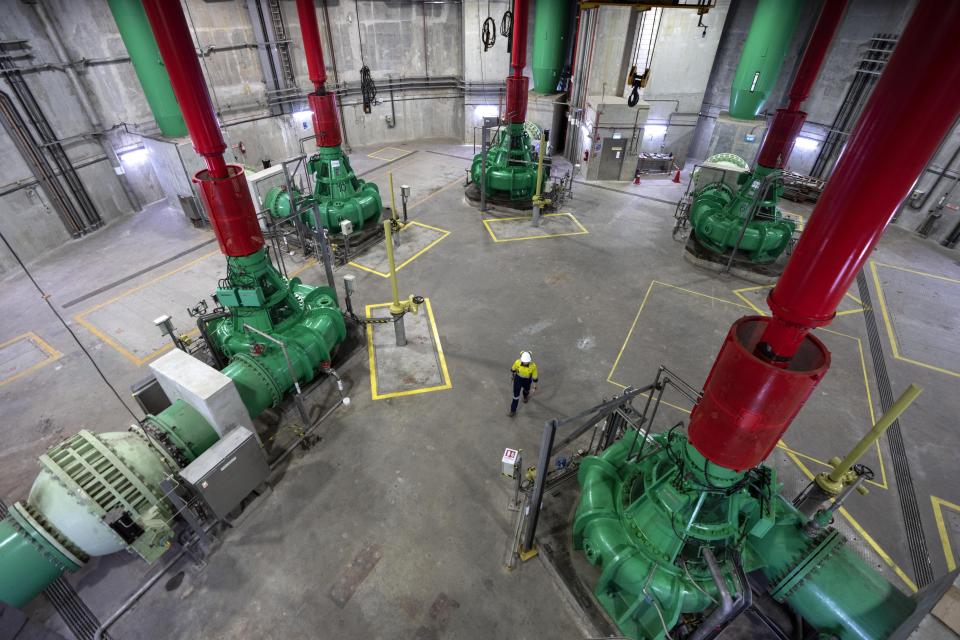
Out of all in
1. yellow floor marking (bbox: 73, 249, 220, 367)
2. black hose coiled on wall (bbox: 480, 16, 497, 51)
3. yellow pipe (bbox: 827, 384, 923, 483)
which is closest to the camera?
yellow pipe (bbox: 827, 384, 923, 483)

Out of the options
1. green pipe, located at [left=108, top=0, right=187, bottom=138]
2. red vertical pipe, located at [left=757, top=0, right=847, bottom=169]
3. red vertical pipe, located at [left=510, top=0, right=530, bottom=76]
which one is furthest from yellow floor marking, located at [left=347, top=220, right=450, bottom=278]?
red vertical pipe, located at [left=757, top=0, right=847, bottom=169]

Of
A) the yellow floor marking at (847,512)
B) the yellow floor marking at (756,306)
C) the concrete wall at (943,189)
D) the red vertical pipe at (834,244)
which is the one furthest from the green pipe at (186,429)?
the concrete wall at (943,189)

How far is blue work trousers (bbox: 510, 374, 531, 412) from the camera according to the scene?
26.7ft

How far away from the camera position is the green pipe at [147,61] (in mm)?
13312

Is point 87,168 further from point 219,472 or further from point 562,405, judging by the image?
point 562,405

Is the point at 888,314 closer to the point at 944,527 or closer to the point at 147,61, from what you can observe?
the point at 944,527

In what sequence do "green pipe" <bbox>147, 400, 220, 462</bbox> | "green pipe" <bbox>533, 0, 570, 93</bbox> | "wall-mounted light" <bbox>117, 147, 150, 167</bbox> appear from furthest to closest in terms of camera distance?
"green pipe" <bbox>533, 0, 570, 93</bbox>, "wall-mounted light" <bbox>117, 147, 150, 167</bbox>, "green pipe" <bbox>147, 400, 220, 462</bbox>

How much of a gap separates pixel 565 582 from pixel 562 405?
3.43 meters

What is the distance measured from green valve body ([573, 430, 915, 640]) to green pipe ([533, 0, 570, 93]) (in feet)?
66.8

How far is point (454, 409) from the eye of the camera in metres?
8.71

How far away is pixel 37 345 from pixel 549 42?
21403mm

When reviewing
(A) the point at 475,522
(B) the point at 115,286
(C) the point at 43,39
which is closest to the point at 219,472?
(A) the point at 475,522

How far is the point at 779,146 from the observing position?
37.0 ft

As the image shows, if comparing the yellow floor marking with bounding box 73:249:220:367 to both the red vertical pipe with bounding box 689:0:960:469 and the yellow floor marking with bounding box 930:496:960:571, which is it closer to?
the red vertical pipe with bounding box 689:0:960:469
